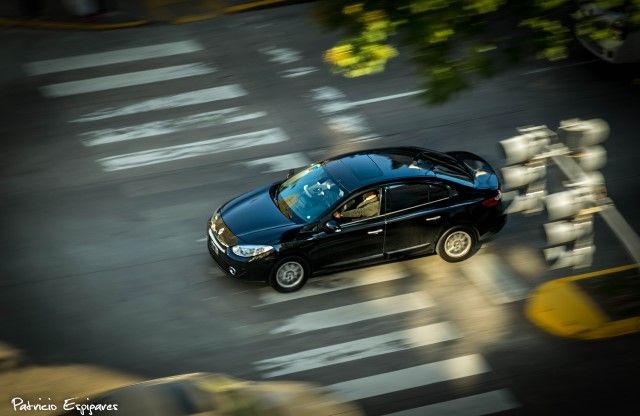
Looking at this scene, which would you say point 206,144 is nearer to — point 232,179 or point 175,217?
point 232,179

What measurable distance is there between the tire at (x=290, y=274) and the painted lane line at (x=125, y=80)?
7704 mm

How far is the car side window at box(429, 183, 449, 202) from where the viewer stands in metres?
13.4

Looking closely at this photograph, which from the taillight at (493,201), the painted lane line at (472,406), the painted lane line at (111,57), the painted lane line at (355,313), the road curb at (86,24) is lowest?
the painted lane line at (472,406)

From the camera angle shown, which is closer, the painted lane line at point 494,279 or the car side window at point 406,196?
the painted lane line at point 494,279

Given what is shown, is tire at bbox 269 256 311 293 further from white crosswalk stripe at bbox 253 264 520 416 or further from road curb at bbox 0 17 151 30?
road curb at bbox 0 17 151 30

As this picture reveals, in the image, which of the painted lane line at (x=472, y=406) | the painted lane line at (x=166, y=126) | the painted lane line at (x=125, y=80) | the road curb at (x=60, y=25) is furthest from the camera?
the road curb at (x=60, y=25)

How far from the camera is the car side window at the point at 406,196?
43.2ft

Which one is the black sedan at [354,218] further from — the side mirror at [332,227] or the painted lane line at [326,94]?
the painted lane line at [326,94]

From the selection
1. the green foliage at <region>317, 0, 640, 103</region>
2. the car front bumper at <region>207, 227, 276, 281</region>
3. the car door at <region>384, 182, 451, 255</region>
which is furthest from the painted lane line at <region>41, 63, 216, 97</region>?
the green foliage at <region>317, 0, 640, 103</region>

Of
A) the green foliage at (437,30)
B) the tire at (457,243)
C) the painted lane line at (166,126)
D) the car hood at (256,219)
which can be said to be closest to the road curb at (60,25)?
the painted lane line at (166,126)

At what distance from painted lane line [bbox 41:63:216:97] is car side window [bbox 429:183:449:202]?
780 cm

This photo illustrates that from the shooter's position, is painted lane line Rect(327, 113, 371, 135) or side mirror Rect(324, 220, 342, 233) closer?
side mirror Rect(324, 220, 342, 233)

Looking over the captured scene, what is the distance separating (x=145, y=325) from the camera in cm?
1255

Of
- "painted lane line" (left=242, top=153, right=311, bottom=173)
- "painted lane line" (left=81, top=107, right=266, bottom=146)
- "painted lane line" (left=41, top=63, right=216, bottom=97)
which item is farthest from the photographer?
"painted lane line" (left=41, top=63, right=216, bottom=97)
